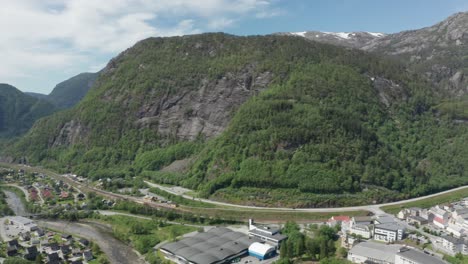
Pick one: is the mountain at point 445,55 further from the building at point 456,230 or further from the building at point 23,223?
the building at point 23,223

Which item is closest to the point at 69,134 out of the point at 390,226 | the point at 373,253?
the point at 390,226

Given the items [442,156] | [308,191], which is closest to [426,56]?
[442,156]

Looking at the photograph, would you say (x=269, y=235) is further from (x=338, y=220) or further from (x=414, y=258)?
(x=414, y=258)

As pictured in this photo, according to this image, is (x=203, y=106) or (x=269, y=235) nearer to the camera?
(x=269, y=235)

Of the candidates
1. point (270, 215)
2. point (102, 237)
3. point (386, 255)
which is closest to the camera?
point (386, 255)

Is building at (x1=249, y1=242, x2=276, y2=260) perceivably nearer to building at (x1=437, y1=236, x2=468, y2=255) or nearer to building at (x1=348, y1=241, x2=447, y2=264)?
building at (x1=348, y1=241, x2=447, y2=264)

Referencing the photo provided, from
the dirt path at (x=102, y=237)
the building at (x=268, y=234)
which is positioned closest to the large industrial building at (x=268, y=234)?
the building at (x=268, y=234)
